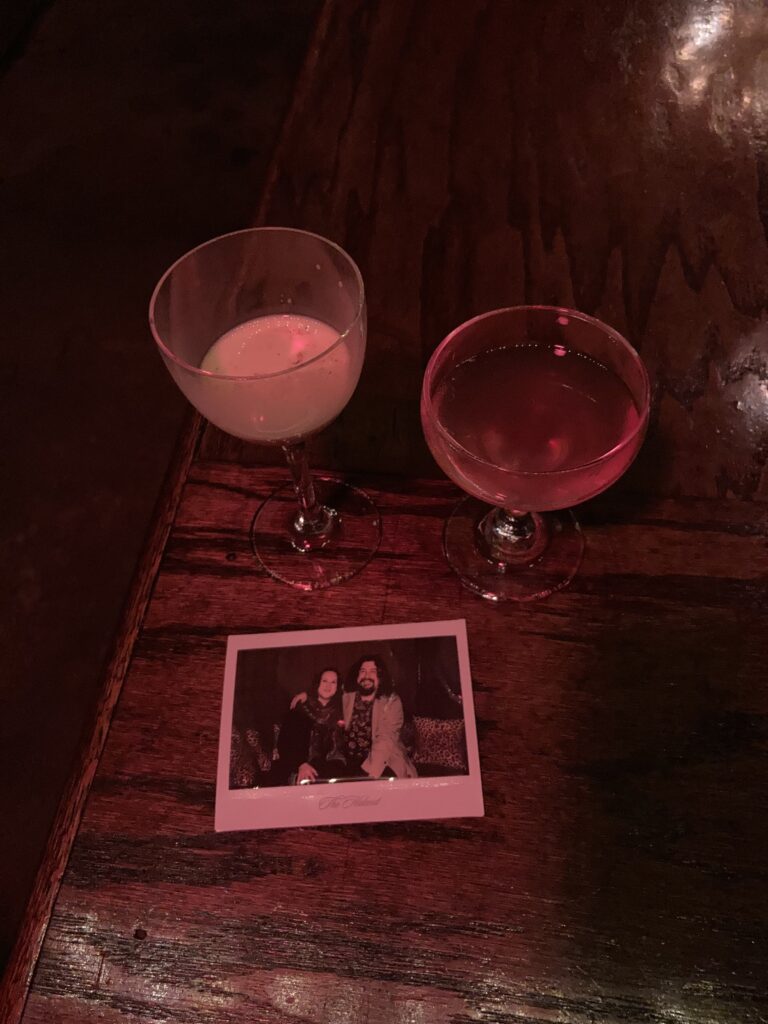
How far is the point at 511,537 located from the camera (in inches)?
31.8

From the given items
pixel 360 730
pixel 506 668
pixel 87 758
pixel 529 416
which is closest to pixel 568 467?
pixel 529 416

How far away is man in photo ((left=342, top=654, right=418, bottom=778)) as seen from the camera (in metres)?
0.66

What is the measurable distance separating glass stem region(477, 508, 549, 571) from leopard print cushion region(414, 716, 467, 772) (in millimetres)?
174

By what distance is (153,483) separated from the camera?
70.1 inches

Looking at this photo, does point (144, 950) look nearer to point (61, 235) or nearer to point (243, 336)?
point (243, 336)

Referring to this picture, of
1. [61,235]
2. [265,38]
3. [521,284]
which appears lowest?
[61,235]

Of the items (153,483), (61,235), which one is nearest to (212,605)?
(153,483)

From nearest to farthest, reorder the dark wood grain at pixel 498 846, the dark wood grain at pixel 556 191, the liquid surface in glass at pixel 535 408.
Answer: the dark wood grain at pixel 498 846 < the liquid surface in glass at pixel 535 408 < the dark wood grain at pixel 556 191

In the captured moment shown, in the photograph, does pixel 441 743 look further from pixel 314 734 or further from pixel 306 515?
pixel 306 515

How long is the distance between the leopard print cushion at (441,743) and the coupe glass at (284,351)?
0.17m

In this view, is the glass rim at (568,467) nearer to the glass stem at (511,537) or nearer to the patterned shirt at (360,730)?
the glass stem at (511,537)

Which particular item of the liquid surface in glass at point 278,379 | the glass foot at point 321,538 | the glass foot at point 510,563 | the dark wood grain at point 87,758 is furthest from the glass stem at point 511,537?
the dark wood grain at point 87,758

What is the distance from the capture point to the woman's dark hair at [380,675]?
0.70 meters

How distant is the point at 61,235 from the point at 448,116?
1.45 metres
